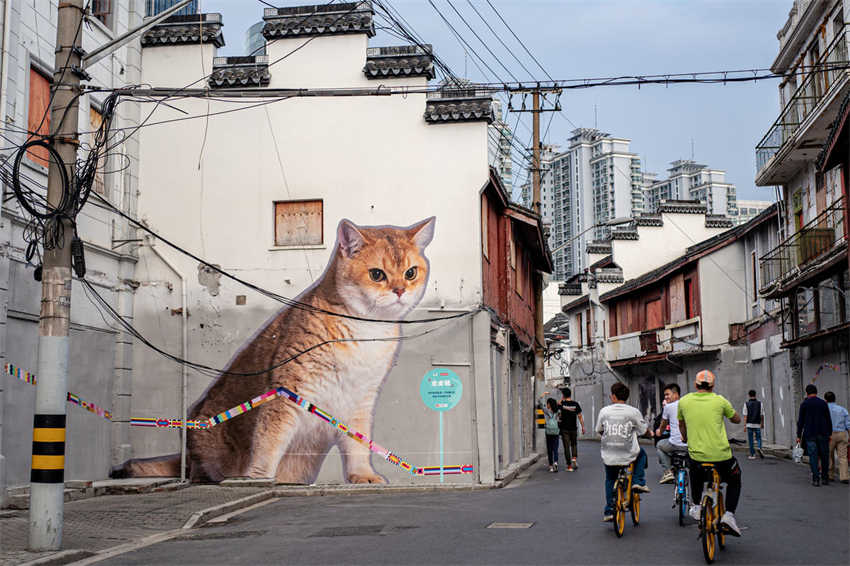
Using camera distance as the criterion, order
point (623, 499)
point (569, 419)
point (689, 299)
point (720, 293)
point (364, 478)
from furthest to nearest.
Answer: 1. point (689, 299)
2. point (720, 293)
3. point (569, 419)
4. point (364, 478)
5. point (623, 499)

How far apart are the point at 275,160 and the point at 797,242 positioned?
15.3m

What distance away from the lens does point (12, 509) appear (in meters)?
13.7

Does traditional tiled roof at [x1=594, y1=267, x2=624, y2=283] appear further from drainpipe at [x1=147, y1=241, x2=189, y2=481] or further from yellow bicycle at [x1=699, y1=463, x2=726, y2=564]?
yellow bicycle at [x1=699, y1=463, x2=726, y2=564]

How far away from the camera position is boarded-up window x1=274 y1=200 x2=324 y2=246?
759 inches

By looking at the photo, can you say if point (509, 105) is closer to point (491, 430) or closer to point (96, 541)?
point (491, 430)

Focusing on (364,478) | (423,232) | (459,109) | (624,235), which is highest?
(624,235)

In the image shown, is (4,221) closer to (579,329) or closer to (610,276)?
(610,276)

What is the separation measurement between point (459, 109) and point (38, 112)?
7.66 m

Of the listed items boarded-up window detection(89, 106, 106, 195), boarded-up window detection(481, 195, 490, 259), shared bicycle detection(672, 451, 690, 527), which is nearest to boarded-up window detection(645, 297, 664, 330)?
boarded-up window detection(481, 195, 490, 259)

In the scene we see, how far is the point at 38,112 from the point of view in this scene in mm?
16156

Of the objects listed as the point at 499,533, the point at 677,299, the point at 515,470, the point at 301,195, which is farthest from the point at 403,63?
the point at 677,299

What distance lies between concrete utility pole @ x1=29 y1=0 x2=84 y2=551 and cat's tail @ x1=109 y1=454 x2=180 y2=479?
852 cm

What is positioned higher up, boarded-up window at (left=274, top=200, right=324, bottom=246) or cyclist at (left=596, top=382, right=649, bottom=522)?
boarded-up window at (left=274, top=200, right=324, bottom=246)

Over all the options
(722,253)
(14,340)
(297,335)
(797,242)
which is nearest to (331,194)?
(297,335)
